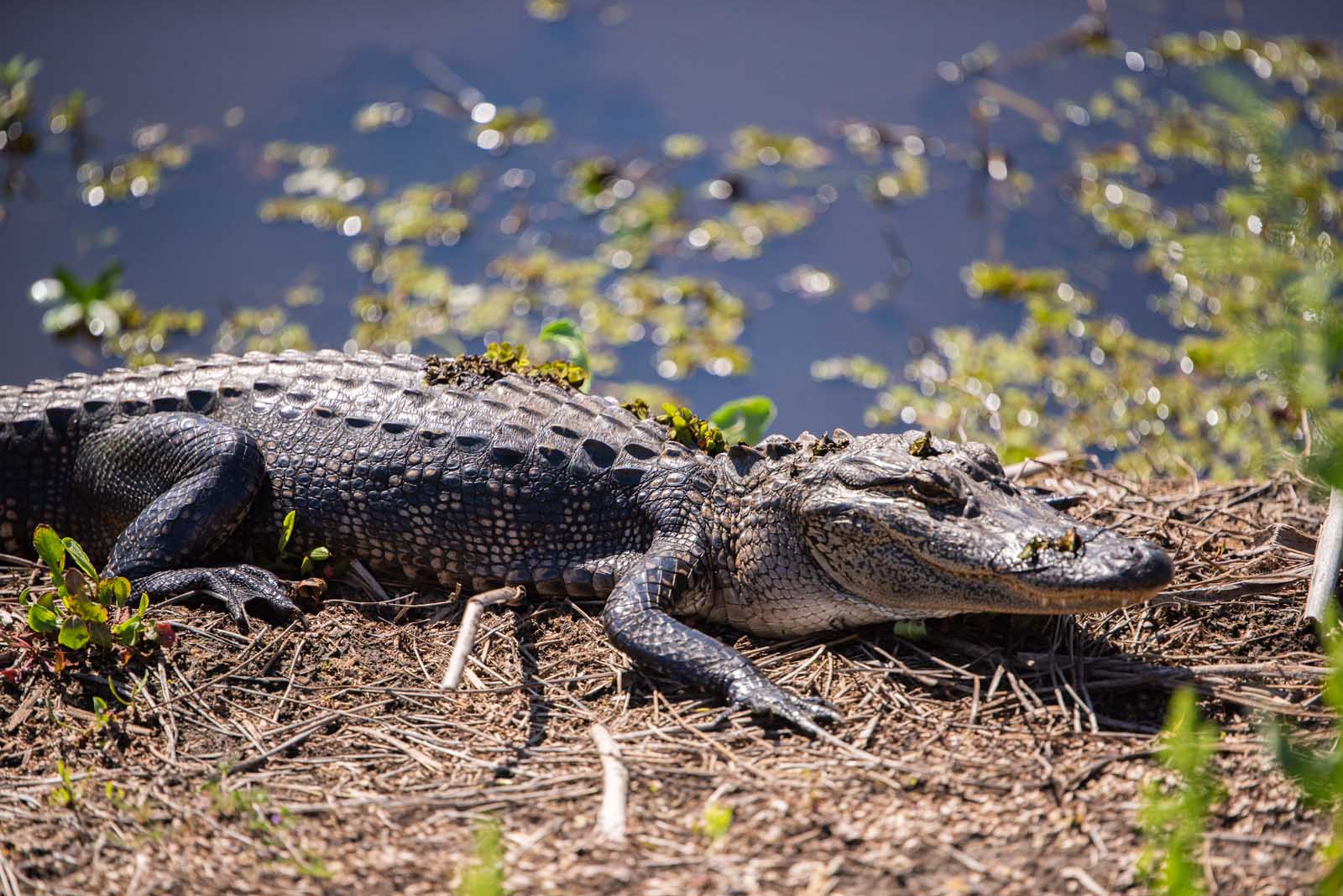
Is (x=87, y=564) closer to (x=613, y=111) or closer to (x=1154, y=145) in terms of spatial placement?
(x=613, y=111)

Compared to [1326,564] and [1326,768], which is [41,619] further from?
[1326,564]

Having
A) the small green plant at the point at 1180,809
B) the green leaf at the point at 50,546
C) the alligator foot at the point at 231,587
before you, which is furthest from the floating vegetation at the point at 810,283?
the green leaf at the point at 50,546

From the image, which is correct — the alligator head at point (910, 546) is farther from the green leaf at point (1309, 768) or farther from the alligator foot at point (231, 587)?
the alligator foot at point (231, 587)

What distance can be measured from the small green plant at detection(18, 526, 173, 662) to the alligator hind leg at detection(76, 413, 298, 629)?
30 cm

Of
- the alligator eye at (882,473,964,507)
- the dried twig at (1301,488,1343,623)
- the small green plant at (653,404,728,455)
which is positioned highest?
the alligator eye at (882,473,964,507)

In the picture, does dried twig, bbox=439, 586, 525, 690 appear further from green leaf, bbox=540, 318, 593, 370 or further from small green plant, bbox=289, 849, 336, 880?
green leaf, bbox=540, 318, 593, 370

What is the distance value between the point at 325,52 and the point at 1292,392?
31.9 ft

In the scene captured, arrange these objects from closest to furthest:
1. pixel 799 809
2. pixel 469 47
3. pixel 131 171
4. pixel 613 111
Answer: pixel 799 809 → pixel 131 171 → pixel 613 111 → pixel 469 47

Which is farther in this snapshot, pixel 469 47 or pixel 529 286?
pixel 469 47

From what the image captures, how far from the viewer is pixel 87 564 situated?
11.4 ft

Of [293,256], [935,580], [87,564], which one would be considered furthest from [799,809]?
[293,256]

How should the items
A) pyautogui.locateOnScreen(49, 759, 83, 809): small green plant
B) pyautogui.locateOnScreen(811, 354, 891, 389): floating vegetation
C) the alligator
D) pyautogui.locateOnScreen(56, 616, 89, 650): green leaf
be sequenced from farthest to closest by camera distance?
pyautogui.locateOnScreen(811, 354, 891, 389): floating vegetation, the alligator, pyautogui.locateOnScreen(56, 616, 89, 650): green leaf, pyautogui.locateOnScreen(49, 759, 83, 809): small green plant

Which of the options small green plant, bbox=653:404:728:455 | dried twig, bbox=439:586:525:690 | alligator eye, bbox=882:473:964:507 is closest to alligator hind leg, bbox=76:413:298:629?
dried twig, bbox=439:586:525:690

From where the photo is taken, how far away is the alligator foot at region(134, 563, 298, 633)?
3.69 meters
